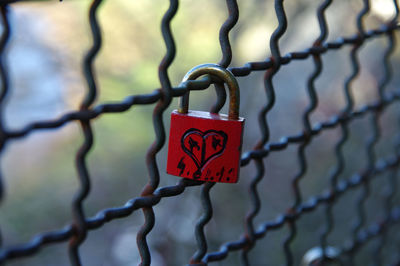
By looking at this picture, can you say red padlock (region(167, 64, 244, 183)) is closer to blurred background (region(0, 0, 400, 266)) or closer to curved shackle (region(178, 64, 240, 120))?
curved shackle (region(178, 64, 240, 120))

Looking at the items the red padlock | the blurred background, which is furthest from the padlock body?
the blurred background

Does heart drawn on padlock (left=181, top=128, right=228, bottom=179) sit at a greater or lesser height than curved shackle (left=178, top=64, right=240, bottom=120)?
lesser

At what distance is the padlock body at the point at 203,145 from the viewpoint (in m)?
0.68

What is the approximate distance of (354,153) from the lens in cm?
328

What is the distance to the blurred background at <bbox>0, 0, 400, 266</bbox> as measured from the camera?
273cm

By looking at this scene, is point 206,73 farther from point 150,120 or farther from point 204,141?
point 150,120

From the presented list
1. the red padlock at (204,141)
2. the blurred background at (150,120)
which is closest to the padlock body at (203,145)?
the red padlock at (204,141)

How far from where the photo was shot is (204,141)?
Answer: 27.0 inches

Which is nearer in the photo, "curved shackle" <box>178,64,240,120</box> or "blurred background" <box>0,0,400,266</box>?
"curved shackle" <box>178,64,240,120</box>

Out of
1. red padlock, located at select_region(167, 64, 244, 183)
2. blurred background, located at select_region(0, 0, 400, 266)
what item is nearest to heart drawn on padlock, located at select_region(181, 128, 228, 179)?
red padlock, located at select_region(167, 64, 244, 183)

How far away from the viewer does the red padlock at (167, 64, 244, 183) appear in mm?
685

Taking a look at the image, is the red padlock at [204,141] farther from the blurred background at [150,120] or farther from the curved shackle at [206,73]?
the blurred background at [150,120]

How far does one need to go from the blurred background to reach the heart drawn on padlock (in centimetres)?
182

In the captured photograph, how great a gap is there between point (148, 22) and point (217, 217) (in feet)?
3.85
